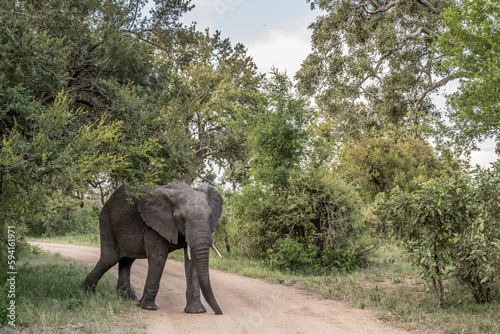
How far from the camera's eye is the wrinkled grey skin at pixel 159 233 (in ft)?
27.4

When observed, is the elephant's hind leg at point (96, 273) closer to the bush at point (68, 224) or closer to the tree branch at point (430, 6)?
the tree branch at point (430, 6)

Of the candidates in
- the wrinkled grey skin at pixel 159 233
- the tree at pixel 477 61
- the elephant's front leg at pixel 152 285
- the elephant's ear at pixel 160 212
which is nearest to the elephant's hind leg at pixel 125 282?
the wrinkled grey skin at pixel 159 233

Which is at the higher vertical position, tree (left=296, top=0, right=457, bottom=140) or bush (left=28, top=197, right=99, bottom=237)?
tree (left=296, top=0, right=457, bottom=140)

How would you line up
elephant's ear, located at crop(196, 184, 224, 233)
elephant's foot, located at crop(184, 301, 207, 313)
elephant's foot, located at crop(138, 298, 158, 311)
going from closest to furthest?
elephant's foot, located at crop(184, 301, 207, 313)
elephant's foot, located at crop(138, 298, 158, 311)
elephant's ear, located at crop(196, 184, 224, 233)

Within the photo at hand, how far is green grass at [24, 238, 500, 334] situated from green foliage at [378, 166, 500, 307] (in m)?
0.57

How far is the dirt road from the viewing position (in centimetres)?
762

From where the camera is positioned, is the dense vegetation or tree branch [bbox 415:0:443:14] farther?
tree branch [bbox 415:0:443:14]

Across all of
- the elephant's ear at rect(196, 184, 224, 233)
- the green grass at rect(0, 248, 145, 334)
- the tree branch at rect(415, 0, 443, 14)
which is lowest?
the green grass at rect(0, 248, 145, 334)

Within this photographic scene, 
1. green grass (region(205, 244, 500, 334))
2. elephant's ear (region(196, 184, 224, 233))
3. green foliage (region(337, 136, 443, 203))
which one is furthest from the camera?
green foliage (region(337, 136, 443, 203))

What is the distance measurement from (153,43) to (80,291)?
9.06 m

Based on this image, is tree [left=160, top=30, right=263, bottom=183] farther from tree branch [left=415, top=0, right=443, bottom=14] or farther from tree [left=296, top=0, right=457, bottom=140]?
tree branch [left=415, top=0, right=443, bottom=14]

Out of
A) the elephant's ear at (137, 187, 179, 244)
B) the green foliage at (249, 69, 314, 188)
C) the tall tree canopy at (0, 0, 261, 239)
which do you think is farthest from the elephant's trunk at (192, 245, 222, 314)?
the green foliage at (249, 69, 314, 188)

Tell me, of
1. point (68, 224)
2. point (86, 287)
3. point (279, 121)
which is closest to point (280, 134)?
point (279, 121)

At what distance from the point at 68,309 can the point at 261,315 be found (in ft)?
12.8
